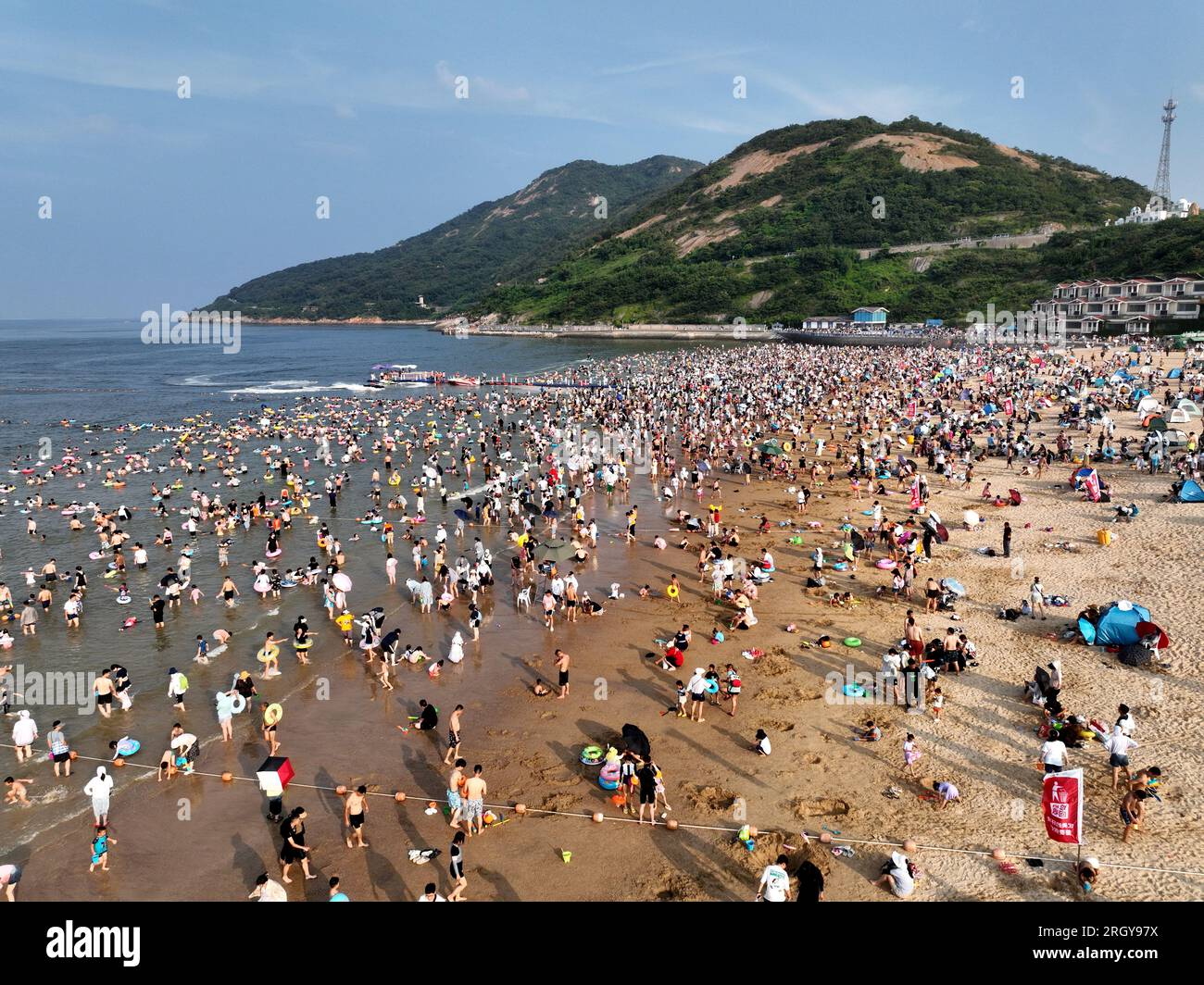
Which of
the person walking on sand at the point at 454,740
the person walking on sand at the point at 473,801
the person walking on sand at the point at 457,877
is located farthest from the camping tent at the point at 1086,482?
the person walking on sand at the point at 457,877

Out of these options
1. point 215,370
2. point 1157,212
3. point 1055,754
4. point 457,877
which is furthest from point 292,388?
point 1157,212

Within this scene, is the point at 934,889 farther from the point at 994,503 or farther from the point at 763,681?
the point at 994,503

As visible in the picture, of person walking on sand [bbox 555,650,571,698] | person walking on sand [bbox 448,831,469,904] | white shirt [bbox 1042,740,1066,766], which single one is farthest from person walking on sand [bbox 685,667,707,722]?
white shirt [bbox 1042,740,1066,766]

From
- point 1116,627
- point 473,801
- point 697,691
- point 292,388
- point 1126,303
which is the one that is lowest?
point 473,801

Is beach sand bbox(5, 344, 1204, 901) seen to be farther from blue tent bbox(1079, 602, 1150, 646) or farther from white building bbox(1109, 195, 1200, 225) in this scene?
white building bbox(1109, 195, 1200, 225)

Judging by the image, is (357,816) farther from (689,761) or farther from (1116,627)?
(1116,627)

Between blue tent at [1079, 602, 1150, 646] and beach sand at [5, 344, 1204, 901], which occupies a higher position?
blue tent at [1079, 602, 1150, 646]
